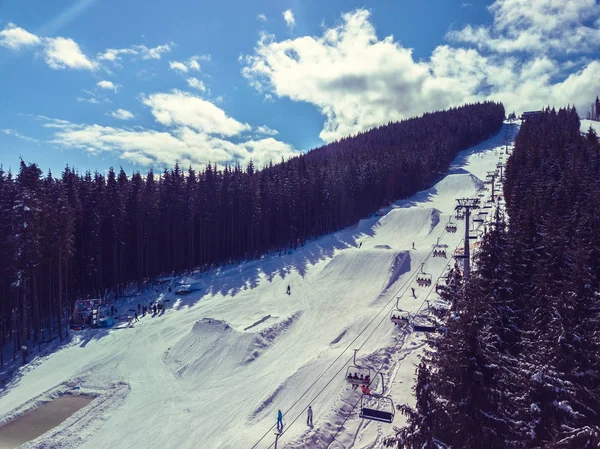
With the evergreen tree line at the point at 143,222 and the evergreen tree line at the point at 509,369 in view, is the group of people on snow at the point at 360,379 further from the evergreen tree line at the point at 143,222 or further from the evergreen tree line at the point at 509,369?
the evergreen tree line at the point at 143,222

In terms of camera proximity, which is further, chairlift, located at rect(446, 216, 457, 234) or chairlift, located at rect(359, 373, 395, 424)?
chairlift, located at rect(446, 216, 457, 234)

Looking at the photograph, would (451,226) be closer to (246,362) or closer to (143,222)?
(246,362)

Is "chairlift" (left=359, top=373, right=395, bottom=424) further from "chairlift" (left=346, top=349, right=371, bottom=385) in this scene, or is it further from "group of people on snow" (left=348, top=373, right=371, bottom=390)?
"chairlift" (left=346, top=349, right=371, bottom=385)

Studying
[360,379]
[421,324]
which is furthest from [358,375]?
[421,324]

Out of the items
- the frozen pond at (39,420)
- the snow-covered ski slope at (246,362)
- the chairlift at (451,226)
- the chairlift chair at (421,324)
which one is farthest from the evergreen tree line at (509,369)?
the chairlift at (451,226)

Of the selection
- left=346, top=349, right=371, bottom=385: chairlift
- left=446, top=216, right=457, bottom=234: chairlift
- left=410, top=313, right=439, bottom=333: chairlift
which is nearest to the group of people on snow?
left=346, top=349, right=371, bottom=385: chairlift

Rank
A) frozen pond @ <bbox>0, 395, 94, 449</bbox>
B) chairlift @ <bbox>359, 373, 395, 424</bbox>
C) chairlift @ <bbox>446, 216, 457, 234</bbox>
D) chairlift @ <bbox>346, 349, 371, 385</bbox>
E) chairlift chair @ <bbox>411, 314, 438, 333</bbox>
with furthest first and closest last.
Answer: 1. chairlift @ <bbox>446, 216, 457, 234</bbox>
2. chairlift chair @ <bbox>411, 314, 438, 333</bbox>
3. chairlift @ <bbox>346, 349, 371, 385</bbox>
4. frozen pond @ <bbox>0, 395, 94, 449</bbox>
5. chairlift @ <bbox>359, 373, 395, 424</bbox>

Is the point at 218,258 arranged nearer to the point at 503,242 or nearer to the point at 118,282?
the point at 118,282
